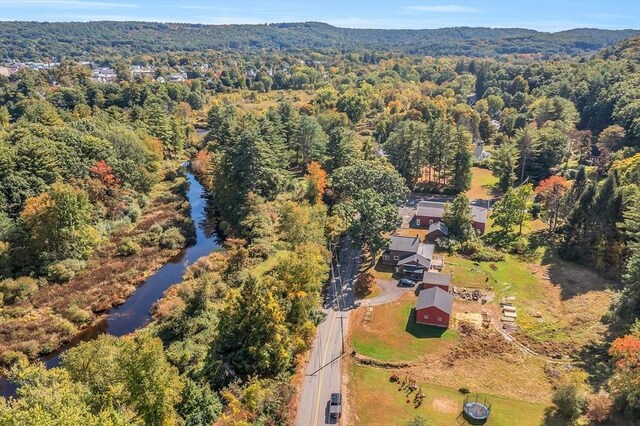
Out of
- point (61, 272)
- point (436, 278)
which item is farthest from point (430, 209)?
point (61, 272)

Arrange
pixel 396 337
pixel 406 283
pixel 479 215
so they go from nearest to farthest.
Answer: pixel 396 337 < pixel 406 283 < pixel 479 215

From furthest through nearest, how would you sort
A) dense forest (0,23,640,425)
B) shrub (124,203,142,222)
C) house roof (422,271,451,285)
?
shrub (124,203,142,222) < house roof (422,271,451,285) < dense forest (0,23,640,425)

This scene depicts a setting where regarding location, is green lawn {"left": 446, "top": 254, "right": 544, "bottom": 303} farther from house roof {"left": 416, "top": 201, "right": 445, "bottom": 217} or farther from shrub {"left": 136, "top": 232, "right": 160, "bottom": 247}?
shrub {"left": 136, "top": 232, "right": 160, "bottom": 247}

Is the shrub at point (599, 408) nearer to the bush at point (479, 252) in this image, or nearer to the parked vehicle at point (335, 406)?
the parked vehicle at point (335, 406)

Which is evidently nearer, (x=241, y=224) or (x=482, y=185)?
(x=241, y=224)

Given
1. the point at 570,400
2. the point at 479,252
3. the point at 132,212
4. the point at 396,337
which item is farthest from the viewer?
the point at 132,212

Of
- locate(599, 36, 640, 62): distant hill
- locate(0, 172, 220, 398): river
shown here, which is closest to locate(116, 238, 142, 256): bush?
locate(0, 172, 220, 398): river

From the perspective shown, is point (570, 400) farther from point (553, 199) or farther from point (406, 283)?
point (553, 199)
